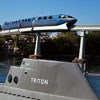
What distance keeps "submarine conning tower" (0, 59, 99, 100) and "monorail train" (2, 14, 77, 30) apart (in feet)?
156

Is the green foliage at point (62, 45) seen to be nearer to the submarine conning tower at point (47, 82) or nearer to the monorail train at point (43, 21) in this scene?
the monorail train at point (43, 21)

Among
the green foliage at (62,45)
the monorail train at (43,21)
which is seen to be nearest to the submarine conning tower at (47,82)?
the monorail train at (43,21)

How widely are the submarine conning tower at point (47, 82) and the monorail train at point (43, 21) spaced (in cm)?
4751

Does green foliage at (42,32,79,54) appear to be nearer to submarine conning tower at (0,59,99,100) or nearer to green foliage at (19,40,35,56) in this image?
green foliage at (19,40,35,56)

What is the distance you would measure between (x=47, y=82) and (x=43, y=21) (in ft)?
174

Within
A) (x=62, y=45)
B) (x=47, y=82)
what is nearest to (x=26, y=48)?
(x=62, y=45)

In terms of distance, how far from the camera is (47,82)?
9.18m

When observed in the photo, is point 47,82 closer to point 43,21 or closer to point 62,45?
point 43,21

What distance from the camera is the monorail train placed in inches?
2272

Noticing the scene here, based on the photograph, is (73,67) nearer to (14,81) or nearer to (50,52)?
(14,81)

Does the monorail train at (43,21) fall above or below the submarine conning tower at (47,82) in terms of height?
above

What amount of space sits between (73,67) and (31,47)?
9478 cm

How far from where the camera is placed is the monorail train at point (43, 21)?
57.7m

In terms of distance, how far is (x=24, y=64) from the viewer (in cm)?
1007
